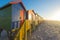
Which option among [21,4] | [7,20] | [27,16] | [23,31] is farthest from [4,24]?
Answer: [27,16]

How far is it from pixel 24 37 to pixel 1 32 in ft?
21.0

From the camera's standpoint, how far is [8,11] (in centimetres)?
1017

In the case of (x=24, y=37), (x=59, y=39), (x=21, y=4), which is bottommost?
(x=59, y=39)

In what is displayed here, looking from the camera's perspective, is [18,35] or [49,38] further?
[49,38]

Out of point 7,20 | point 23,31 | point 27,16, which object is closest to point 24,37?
point 23,31

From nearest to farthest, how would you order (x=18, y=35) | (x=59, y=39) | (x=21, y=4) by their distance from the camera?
(x=18, y=35)
(x=59, y=39)
(x=21, y=4)

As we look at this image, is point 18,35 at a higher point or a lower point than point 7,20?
lower

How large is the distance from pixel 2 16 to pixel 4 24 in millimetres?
902

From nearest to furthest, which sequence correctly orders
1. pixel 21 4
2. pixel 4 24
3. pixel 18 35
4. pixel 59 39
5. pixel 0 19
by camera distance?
1. pixel 18 35
2. pixel 59 39
3. pixel 4 24
4. pixel 0 19
5. pixel 21 4

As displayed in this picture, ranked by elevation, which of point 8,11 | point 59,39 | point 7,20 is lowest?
point 59,39

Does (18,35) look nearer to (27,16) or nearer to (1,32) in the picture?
(1,32)

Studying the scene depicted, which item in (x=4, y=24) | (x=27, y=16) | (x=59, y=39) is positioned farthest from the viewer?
(x=27, y=16)

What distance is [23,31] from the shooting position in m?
6.28

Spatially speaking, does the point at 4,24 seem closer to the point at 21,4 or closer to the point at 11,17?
the point at 11,17
